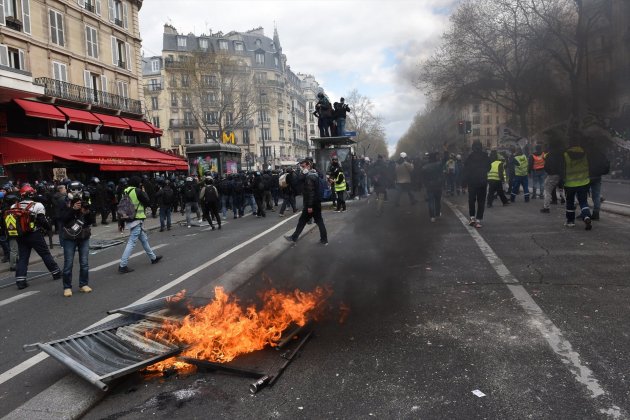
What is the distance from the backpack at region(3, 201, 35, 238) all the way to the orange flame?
4133 millimetres

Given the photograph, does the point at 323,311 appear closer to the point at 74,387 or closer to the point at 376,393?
the point at 376,393

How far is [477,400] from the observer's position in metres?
2.75

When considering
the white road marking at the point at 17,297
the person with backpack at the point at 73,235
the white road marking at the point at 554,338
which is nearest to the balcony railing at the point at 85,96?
the white road marking at the point at 17,297

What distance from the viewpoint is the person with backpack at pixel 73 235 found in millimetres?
6328

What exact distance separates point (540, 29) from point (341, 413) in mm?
31834

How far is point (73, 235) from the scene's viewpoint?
6324mm

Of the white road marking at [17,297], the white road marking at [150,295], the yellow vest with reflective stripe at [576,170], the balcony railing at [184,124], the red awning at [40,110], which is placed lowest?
the white road marking at [17,297]

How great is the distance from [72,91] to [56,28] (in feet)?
9.77

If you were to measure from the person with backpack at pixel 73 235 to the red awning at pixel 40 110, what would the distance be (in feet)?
48.4

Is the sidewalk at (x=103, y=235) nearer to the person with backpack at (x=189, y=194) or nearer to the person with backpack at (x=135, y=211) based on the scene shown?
the person with backpack at (x=189, y=194)

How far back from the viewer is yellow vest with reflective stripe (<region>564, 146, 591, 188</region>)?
313 inches

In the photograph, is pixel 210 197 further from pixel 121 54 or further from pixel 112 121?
pixel 121 54

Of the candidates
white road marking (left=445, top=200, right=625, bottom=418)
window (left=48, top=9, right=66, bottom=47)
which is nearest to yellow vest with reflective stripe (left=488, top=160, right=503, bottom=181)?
white road marking (left=445, top=200, right=625, bottom=418)

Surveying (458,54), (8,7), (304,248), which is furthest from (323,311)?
(458,54)
